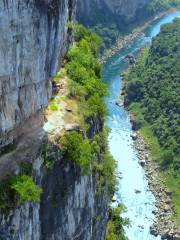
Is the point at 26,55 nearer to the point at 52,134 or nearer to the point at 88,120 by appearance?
the point at 52,134

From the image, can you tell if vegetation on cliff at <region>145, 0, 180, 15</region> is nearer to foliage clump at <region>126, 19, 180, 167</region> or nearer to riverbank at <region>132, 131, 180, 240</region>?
foliage clump at <region>126, 19, 180, 167</region>

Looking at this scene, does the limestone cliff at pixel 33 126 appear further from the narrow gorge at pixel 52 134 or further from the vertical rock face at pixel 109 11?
the vertical rock face at pixel 109 11

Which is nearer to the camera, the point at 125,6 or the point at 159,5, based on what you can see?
the point at 125,6

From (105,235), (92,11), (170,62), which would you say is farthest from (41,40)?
(92,11)

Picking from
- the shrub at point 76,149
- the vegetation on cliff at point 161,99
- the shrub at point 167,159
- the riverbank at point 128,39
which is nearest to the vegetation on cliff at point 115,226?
the shrub at point 76,149

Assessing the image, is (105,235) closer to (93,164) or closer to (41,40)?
(93,164)

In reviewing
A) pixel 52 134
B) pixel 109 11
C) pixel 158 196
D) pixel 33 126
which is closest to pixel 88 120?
pixel 52 134
